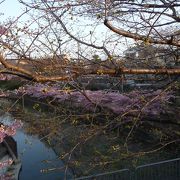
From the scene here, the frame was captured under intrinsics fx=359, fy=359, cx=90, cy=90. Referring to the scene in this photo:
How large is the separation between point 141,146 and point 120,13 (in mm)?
8933

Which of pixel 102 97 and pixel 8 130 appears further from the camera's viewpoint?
pixel 8 130

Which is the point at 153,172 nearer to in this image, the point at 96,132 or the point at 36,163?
the point at 96,132

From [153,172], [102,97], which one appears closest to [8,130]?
[102,97]

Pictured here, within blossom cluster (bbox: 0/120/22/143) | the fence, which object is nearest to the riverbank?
the fence

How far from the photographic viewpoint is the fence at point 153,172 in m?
6.36

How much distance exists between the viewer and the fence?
6.36 m

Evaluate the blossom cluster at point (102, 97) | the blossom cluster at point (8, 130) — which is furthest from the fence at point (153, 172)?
the blossom cluster at point (8, 130)

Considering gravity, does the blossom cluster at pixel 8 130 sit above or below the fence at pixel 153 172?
above

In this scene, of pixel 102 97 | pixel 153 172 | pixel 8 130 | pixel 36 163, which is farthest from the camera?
pixel 36 163

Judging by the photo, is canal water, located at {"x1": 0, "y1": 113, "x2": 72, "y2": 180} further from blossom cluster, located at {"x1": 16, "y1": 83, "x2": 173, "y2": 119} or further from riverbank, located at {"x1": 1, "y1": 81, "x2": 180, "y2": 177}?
blossom cluster, located at {"x1": 16, "y1": 83, "x2": 173, "y2": 119}

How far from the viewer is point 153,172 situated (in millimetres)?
6816

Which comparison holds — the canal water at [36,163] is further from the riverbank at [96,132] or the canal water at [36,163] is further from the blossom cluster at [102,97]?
the blossom cluster at [102,97]

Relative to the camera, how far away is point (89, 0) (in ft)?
12.3

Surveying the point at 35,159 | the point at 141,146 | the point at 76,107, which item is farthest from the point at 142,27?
the point at 35,159
